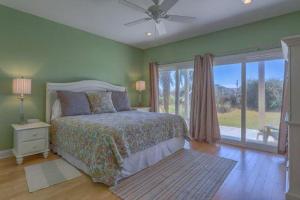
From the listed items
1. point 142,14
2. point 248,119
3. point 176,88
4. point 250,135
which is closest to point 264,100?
point 248,119

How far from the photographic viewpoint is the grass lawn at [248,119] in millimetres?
3297

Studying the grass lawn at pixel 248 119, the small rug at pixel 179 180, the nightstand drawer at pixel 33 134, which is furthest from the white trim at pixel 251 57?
the nightstand drawer at pixel 33 134

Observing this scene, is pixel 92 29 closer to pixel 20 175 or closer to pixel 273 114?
pixel 20 175

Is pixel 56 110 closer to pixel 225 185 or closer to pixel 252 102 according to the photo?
pixel 225 185

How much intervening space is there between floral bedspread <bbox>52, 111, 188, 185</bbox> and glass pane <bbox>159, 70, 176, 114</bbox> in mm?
1937

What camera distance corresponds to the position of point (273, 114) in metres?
3.30

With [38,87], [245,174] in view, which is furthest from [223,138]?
[38,87]

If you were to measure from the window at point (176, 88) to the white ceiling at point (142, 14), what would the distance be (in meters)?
→ 1.03

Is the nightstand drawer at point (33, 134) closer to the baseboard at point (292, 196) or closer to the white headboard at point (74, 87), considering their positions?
the white headboard at point (74, 87)

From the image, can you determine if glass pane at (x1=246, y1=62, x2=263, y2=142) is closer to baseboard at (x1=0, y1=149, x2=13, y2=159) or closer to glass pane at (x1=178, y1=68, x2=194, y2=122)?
glass pane at (x1=178, y1=68, x2=194, y2=122)

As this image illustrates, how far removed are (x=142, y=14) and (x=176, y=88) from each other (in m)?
2.24

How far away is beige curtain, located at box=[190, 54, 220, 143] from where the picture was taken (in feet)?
12.5

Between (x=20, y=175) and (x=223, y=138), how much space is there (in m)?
3.81

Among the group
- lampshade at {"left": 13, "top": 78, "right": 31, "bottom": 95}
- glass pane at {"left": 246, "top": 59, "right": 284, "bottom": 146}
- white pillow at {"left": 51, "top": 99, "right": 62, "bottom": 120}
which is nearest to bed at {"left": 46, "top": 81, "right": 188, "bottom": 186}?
white pillow at {"left": 51, "top": 99, "right": 62, "bottom": 120}
